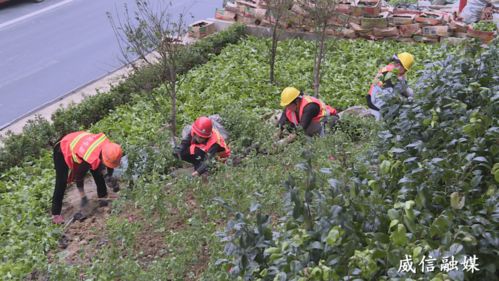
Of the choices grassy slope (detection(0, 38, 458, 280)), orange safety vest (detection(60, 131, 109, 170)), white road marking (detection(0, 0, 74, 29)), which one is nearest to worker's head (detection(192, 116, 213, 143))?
grassy slope (detection(0, 38, 458, 280))

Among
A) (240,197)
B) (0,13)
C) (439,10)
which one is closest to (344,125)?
(240,197)

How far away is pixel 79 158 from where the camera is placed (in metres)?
6.77

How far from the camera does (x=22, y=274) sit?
19.4ft

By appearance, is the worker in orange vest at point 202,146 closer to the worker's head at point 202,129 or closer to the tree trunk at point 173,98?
the worker's head at point 202,129

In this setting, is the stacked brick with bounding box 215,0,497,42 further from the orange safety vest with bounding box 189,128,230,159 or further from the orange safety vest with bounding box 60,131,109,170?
the orange safety vest with bounding box 60,131,109,170

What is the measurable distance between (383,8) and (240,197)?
335 inches

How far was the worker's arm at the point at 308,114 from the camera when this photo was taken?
784 cm

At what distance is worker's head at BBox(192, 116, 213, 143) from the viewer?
285 inches

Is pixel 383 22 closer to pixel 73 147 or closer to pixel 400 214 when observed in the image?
pixel 73 147

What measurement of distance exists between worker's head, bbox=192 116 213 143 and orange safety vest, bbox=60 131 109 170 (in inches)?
42.6

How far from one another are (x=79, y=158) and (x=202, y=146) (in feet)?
4.79

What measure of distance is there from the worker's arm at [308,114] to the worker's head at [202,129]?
124cm

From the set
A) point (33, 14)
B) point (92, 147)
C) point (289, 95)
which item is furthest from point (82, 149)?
point (33, 14)

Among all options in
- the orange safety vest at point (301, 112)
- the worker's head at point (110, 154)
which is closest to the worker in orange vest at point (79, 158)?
the worker's head at point (110, 154)
